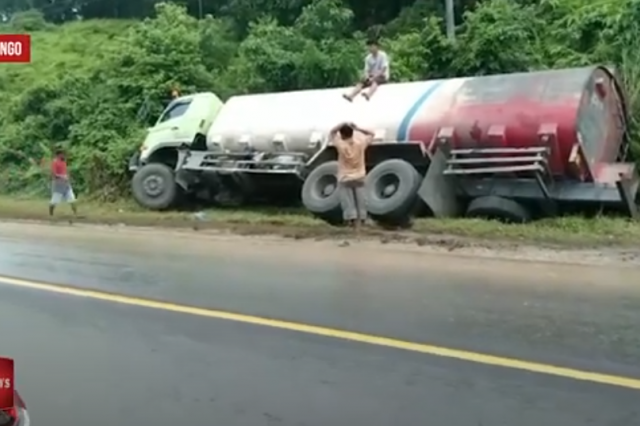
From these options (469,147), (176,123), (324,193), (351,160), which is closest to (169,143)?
(176,123)

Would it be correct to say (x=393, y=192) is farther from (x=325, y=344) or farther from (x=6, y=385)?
(x=6, y=385)

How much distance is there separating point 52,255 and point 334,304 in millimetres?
5215

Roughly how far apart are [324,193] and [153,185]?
190 inches

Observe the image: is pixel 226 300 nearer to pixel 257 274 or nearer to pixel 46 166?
pixel 257 274

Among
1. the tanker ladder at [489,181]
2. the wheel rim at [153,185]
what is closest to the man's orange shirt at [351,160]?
the tanker ladder at [489,181]

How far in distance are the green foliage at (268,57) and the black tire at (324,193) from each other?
4.94 meters

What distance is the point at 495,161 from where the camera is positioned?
13734 mm

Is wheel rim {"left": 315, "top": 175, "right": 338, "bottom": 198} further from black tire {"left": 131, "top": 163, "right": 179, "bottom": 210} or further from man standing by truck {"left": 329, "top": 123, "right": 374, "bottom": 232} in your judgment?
black tire {"left": 131, "top": 163, "right": 179, "bottom": 210}

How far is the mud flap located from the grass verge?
1.31 ft

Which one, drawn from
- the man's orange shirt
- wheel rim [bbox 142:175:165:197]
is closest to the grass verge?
wheel rim [bbox 142:175:165:197]

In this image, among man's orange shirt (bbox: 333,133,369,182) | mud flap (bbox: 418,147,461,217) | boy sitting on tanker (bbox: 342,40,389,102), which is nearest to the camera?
man's orange shirt (bbox: 333,133,369,182)

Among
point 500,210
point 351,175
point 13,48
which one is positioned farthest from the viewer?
point 500,210

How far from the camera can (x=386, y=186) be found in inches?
568

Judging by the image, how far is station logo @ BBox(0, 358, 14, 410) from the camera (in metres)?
2.68
